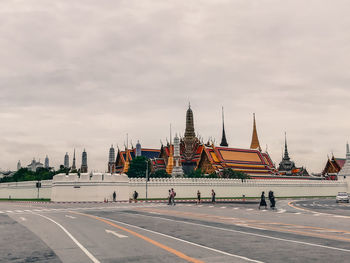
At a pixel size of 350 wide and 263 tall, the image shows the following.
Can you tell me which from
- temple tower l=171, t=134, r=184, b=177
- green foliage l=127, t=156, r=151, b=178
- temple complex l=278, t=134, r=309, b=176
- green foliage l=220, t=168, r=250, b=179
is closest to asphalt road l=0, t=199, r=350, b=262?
green foliage l=220, t=168, r=250, b=179

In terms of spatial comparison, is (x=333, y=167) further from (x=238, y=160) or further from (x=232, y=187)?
(x=232, y=187)

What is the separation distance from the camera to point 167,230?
16344 mm

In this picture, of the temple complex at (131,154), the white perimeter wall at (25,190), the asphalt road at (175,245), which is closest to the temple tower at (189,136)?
the temple complex at (131,154)

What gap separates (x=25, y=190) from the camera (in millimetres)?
82375

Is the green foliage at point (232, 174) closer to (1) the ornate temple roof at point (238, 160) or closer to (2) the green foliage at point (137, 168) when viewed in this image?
(1) the ornate temple roof at point (238, 160)

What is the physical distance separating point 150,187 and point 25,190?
102 feet

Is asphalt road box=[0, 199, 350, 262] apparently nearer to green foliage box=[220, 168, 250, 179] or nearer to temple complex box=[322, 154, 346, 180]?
green foliage box=[220, 168, 250, 179]

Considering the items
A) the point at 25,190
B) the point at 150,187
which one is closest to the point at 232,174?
the point at 150,187

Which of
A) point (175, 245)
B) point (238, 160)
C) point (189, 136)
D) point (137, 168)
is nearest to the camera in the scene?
point (175, 245)

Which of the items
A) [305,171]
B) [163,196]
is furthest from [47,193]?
[305,171]

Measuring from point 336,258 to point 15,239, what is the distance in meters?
10.4

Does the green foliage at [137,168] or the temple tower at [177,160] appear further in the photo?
the temple tower at [177,160]

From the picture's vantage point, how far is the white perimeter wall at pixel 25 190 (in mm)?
73387

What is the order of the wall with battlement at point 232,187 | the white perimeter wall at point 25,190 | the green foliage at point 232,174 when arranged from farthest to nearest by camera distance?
the green foliage at point 232,174
the white perimeter wall at point 25,190
the wall with battlement at point 232,187
